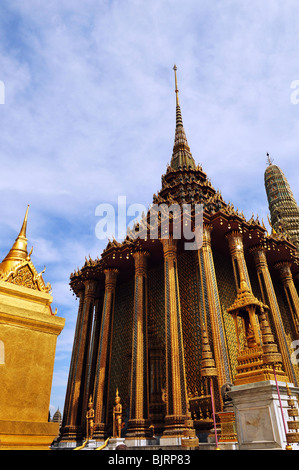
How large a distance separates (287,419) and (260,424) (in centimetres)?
47

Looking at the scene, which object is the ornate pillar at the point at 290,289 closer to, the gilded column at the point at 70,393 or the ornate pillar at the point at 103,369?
the ornate pillar at the point at 103,369

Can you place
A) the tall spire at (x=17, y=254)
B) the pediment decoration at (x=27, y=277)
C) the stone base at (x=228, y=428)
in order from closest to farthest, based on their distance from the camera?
the pediment decoration at (x=27, y=277) → the tall spire at (x=17, y=254) → the stone base at (x=228, y=428)

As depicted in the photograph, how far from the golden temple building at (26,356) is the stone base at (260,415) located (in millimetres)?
3908

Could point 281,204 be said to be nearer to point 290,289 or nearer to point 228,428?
point 290,289

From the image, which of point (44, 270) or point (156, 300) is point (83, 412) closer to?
point (156, 300)

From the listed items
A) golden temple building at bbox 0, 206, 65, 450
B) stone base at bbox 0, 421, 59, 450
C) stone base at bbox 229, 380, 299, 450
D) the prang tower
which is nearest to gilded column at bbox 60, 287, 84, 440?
stone base at bbox 229, 380, 299, 450

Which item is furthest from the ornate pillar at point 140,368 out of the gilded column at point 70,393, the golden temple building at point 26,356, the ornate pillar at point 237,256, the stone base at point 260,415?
the golden temple building at point 26,356

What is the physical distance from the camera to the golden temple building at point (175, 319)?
12.0 metres

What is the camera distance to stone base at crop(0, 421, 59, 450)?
2.56m

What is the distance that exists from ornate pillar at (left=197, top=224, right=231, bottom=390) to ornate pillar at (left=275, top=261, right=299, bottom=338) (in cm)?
669

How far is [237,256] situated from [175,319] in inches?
173

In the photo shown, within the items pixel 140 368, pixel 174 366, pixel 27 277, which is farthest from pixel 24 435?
pixel 140 368

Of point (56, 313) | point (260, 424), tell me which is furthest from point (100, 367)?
point (56, 313)

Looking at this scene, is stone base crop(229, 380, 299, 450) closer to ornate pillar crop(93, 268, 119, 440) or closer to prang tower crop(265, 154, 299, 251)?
ornate pillar crop(93, 268, 119, 440)
